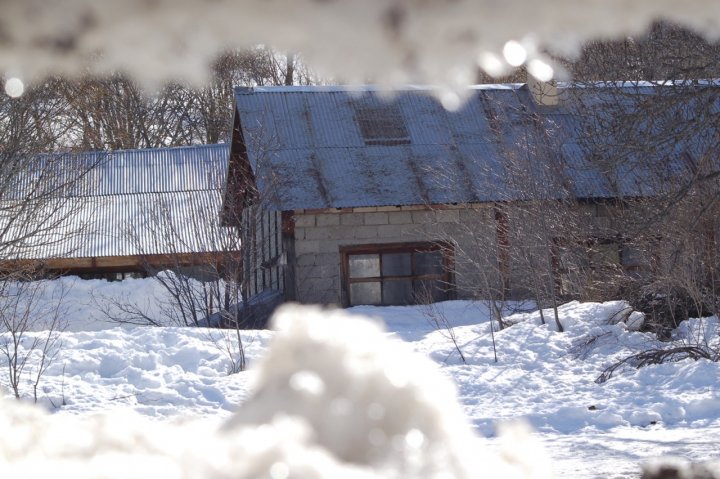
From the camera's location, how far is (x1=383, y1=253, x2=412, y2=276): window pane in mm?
19078

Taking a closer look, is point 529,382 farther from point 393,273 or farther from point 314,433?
point 314,433

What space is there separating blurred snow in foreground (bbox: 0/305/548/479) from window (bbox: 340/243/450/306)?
1808 cm

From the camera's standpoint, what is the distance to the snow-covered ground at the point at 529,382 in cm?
774

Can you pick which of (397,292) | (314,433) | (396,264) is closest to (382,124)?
(396,264)

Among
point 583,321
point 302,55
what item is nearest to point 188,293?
point 583,321

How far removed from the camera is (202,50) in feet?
3.18

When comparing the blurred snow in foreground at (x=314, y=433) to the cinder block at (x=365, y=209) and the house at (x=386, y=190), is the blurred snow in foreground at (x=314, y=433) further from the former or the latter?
the cinder block at (x=365, y=209)

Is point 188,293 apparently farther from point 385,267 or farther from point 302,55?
point 302,55

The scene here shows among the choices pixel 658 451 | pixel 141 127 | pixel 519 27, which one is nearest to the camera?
pixel 519 27

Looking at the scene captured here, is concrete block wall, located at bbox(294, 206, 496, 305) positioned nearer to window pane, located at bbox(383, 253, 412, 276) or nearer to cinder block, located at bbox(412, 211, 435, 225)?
cinder block, located at bbox(412, 211, 435, 225)

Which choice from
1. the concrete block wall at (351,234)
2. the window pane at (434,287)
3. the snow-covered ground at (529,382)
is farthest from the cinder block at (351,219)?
the snow-covered ground at (529,382)

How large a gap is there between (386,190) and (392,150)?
1347mm

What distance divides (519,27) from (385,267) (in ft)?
59.5

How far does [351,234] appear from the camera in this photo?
18859mm
